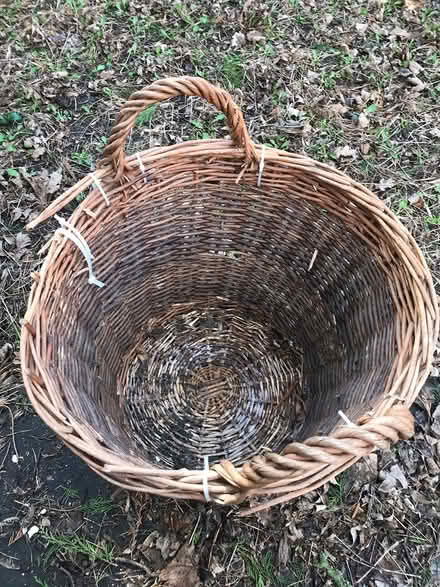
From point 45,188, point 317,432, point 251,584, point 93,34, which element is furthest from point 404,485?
point 93,34

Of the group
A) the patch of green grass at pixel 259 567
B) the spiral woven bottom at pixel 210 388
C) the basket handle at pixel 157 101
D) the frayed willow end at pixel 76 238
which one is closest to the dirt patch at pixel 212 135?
the patch of green grass at pixel 259 567

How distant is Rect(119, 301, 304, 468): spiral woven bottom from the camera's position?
1.34 metres

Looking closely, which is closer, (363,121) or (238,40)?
(363,121)

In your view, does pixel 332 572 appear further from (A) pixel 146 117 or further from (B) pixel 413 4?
(B) pixel 413 4

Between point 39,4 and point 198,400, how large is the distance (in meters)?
2.02

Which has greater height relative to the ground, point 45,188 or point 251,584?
point 45,188

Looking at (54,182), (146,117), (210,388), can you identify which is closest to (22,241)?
(54,182)

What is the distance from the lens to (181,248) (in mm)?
1433

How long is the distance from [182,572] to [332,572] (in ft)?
1.18

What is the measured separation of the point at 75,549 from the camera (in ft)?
3.91

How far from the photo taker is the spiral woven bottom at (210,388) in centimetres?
Answer: 134

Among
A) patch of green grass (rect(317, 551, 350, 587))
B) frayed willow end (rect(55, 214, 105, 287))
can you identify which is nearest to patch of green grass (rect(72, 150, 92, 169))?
frayed willow end (rect(55, 214, 105, 287))

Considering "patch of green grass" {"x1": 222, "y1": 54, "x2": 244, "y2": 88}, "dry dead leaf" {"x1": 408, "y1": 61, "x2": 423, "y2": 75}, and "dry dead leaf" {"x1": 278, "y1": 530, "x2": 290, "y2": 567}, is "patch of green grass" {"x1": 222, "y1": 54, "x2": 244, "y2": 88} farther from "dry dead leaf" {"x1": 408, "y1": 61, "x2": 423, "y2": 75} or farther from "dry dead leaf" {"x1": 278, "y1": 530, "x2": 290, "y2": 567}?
"dry dead leaf" {"x1": 278, "y1": 530, "x2": 290, "y2": 567}

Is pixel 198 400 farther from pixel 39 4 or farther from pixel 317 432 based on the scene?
pixel 39 4
